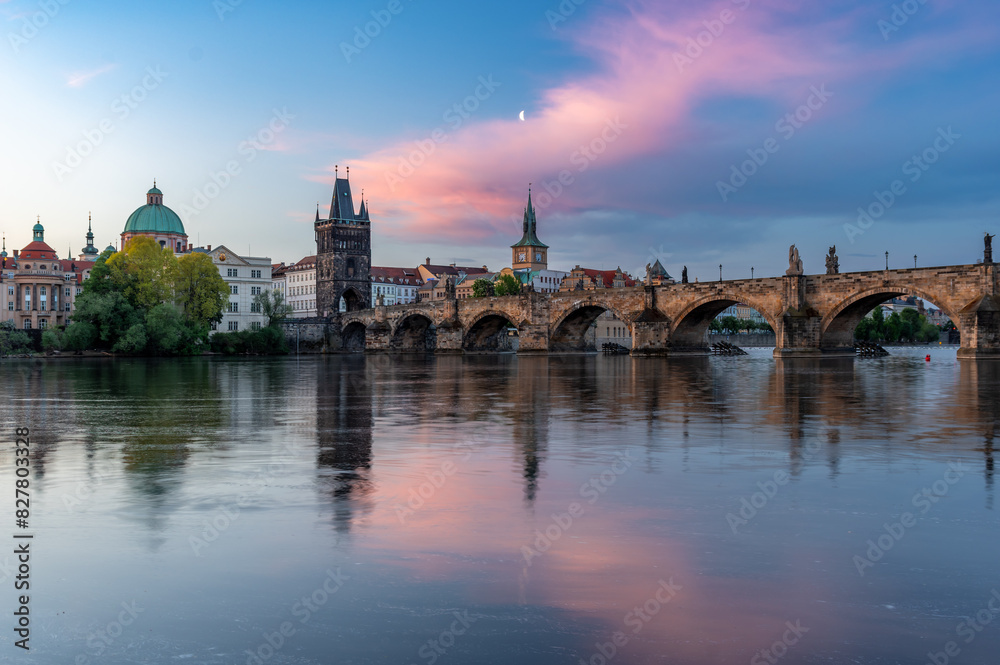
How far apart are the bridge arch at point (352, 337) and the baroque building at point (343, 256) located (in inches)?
332

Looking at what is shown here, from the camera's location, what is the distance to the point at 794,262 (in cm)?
5997

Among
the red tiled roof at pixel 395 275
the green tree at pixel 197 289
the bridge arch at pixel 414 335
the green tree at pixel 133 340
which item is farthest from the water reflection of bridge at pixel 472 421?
the red tiled roof at pixel 395 275

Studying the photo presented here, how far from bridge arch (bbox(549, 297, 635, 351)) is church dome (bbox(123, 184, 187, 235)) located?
75701mm

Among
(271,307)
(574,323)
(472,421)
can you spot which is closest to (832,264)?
(574,323)

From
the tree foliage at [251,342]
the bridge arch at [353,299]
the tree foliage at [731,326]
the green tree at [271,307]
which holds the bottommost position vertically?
the tree foliage at [251,342]

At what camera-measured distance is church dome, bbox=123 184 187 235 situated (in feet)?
427

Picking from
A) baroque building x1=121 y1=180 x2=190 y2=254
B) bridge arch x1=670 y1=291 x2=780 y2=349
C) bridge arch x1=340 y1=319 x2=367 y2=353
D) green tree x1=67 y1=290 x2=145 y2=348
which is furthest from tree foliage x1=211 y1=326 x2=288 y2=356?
bridge arch x1=670 y1=291 x2=780 y2=349

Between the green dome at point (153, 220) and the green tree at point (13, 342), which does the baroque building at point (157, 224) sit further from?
the green tree at point (13, 342)

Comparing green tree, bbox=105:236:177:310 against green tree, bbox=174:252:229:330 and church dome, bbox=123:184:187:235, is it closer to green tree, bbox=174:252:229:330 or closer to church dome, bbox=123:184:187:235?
green tree, bbox=174:252:229:330

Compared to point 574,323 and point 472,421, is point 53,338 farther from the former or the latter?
point 472,421

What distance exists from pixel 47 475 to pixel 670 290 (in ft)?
205

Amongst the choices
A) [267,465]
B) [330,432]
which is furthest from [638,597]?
[330,432]

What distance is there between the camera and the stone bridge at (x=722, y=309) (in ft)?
167

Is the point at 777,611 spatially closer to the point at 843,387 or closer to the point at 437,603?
the point at 437,603
